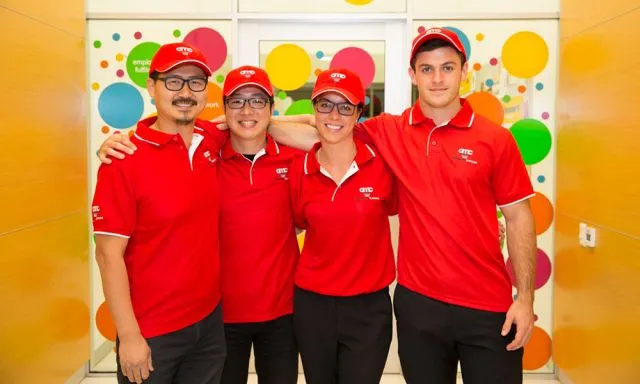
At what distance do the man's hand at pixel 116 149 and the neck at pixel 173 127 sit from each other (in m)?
0.15

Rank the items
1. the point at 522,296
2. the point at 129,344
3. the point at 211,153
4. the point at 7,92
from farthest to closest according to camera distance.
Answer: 1. the point at 7,92
2. the point at 211,153
3. the point at 522,296
4. the point at 129,344

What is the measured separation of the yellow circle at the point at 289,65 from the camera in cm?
350

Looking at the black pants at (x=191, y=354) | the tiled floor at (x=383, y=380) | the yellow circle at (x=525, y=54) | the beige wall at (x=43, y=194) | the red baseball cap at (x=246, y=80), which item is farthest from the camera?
the tiled floor at (x=383, y=380)

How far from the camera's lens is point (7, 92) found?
254cm

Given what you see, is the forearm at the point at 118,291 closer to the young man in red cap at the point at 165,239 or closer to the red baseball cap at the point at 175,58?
the young man in red cap at the point at 165,239

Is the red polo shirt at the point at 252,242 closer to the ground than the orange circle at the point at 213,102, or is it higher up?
closer to the ground

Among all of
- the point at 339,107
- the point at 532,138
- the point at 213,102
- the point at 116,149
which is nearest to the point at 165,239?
the point at 116,149

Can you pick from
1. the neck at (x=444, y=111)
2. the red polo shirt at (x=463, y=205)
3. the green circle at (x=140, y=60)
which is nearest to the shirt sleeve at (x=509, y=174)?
the red polo shirt at (x=463, y=205)

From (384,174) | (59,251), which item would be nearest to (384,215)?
(384,174)

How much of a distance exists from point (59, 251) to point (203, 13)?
66.3 inches

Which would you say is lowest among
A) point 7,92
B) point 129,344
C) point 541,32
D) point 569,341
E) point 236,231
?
point 569,341

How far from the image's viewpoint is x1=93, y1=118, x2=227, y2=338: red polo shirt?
5.65ft

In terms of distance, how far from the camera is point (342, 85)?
2.02 meters

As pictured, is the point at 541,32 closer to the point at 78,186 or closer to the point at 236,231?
the point at 236,231
